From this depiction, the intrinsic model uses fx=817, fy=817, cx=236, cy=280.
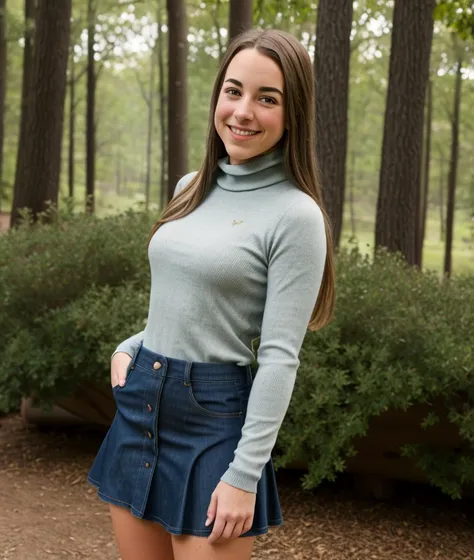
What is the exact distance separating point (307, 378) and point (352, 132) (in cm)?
2859

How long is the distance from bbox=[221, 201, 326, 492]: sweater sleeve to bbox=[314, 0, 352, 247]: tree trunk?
6.40 metres

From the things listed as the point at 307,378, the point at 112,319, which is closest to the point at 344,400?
the point at 307,378

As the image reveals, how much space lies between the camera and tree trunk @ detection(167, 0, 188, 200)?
10547 millimetres

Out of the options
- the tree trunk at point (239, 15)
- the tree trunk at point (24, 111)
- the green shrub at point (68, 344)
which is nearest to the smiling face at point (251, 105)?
the green shrub at point (68, 344)

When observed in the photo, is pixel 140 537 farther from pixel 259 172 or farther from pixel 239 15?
pixel 239 15

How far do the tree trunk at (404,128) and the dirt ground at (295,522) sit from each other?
4319 mm

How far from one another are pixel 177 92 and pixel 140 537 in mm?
8809

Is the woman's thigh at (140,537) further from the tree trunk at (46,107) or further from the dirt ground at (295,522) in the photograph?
A: the tree trunk at (46,107)

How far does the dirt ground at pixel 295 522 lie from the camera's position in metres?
4.82

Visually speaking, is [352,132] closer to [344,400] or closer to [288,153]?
[344,400]

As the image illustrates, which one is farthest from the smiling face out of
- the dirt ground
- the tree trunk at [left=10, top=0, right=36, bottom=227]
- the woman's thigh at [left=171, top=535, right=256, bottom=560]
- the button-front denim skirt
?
the tree trunk at [left=10, top=0, right=36, bottom=227]

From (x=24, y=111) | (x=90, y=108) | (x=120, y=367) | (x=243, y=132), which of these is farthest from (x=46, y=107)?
(x=90, y=108)

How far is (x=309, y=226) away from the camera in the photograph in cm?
211

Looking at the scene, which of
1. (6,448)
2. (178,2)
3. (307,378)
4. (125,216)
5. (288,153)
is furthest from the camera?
(178,2)
